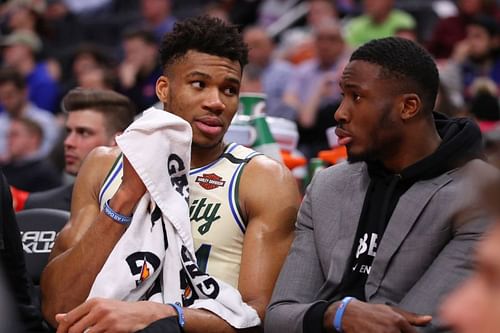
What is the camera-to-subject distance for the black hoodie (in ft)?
12.6

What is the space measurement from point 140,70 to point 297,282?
670cm

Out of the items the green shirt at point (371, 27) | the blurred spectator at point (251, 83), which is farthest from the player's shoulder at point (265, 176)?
the green shirt at point (371, 27)

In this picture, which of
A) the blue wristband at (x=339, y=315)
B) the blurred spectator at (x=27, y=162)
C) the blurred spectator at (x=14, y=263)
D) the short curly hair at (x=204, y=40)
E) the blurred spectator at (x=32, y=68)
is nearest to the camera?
the blue wristband at (x=339, y=315)

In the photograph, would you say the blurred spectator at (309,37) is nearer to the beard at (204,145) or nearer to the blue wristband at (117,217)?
the beard at (204,145)

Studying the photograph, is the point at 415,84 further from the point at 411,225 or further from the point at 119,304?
the point at 119,304

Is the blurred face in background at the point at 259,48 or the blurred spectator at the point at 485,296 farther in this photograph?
the blurred face in background at the point at 259,48

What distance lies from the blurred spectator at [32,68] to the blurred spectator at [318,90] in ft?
10.3

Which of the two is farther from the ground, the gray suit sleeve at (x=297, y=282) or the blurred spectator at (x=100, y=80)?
the blurred spectator at (x=100, y=80)

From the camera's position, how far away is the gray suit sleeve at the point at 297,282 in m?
3.83

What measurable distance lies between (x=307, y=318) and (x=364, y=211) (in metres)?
0.49

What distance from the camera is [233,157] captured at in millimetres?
4422

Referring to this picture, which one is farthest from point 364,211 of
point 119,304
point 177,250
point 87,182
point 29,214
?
point 29,214

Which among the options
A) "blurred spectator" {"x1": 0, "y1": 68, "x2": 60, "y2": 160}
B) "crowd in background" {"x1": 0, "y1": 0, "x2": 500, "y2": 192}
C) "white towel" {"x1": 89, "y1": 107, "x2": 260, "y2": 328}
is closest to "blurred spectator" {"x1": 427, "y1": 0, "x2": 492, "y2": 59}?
"crowd in background" {"x1": 0, "y1": 0, "x2": 500, "y2": 192}

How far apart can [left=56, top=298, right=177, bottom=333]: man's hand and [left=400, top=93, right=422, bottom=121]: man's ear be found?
1.17 metres
